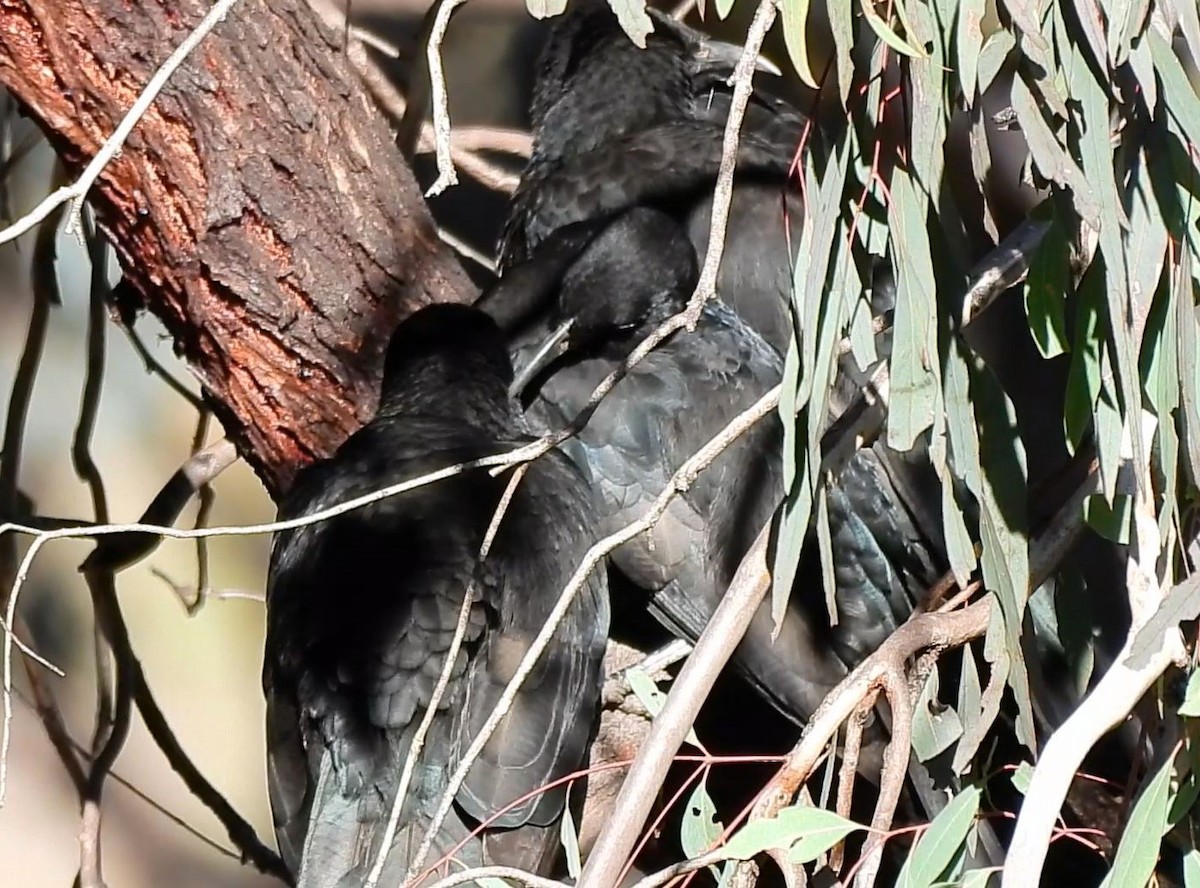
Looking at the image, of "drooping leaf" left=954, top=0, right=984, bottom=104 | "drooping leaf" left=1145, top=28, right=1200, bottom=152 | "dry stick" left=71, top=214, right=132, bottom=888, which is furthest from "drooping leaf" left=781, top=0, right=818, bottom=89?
"dry stick" left=71, top=214, right=132, bottom=888

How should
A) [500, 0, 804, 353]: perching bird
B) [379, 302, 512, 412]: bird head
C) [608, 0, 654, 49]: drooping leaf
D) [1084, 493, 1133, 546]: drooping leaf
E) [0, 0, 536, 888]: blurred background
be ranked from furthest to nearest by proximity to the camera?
[0, 0, 536, 888]: blurred background < [500, 0, 804, 353]: perching bird < [379, 302, 512, 412]: bird head < [1084, 493, 1133, 546]: drooping leaf < [608, 0, 654, 49]: drooping leaf

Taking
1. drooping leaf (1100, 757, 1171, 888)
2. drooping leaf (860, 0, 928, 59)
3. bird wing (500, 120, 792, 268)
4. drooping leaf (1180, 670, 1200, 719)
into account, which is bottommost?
drooping leaf (1100, 757, 1171, 888)

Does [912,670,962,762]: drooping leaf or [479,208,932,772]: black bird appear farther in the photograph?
[479,208,932,772]: black bird

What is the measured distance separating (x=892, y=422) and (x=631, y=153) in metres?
1.39

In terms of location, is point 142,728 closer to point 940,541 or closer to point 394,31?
point 394,31

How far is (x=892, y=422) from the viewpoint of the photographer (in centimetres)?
119

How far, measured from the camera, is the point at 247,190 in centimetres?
180

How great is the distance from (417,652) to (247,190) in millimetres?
572

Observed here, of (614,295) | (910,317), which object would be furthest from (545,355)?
(910,317)

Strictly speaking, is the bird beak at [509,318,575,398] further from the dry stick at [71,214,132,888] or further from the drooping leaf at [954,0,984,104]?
the drooping leaf at [954,0,984,104]

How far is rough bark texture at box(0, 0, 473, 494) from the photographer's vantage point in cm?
174

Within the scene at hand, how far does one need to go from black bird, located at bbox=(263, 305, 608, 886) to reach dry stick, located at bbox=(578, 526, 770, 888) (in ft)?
1.72

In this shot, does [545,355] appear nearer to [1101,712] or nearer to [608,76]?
[608,76]

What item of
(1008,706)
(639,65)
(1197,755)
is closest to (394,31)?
(639,65)
